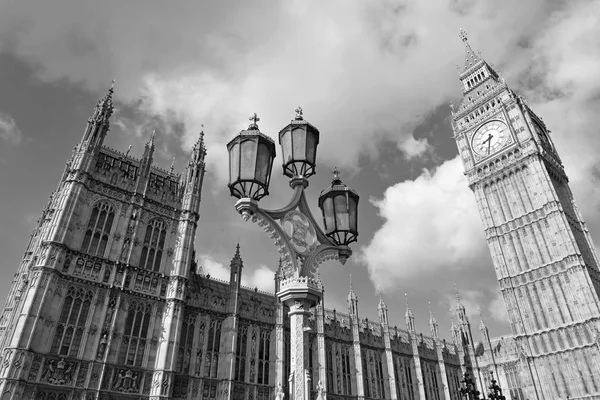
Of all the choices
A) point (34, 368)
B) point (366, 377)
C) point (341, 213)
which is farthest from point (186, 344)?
point (341, 213)

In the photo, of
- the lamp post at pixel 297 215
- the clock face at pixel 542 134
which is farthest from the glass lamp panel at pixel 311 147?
the clock face at pixel 542 134

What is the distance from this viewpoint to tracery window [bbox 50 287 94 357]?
72.5 ft

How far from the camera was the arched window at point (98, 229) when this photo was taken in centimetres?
2552

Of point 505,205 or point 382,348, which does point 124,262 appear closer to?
point 382,348

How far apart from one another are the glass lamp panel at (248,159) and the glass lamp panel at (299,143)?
881 millimetres

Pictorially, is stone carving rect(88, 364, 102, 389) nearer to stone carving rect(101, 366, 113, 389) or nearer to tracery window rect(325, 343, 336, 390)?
stone carving rect(101, 366, 113, 389)

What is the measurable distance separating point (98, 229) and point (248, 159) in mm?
23187

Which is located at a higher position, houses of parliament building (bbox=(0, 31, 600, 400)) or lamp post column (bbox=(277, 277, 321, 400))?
houses of parliament building (bbox=(0, 31, 600, 400))

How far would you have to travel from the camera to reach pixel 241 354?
94.5 feet

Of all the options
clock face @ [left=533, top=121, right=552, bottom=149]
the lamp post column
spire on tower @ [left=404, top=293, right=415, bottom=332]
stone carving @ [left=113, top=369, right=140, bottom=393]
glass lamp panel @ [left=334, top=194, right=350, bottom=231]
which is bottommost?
the lamp post column

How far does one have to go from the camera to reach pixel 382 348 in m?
39.7

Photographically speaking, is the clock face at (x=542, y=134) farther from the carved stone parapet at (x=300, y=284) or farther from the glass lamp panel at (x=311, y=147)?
the carved stone parapet at (x=300, y=284)

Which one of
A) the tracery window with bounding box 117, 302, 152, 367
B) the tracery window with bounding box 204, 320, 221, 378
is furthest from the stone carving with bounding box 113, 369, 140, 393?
the tracery window with bounding box 204, 320, 221, 378

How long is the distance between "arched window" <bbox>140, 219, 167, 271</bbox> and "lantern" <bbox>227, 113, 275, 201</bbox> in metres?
22.6
